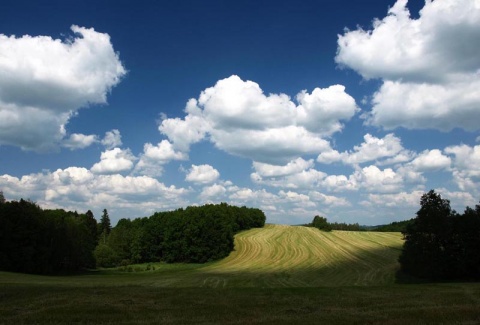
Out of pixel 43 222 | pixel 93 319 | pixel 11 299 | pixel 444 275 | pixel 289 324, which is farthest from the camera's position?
pixel 43 222

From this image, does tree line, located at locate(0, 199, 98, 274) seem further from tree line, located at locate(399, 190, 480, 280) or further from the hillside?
tree line, located at locate(399, 190, 480, 280)

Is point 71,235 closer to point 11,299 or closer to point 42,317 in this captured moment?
point 11,299

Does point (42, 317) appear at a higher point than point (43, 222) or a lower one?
lower

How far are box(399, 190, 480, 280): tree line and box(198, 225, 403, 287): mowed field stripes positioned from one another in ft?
26.5

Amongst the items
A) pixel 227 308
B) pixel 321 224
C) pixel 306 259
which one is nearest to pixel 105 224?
pixel 321 224

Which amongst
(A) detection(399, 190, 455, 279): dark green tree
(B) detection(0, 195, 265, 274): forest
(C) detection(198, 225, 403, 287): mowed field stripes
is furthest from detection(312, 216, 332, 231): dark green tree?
(A) detection(399, 190, 455, 279): dark green tree

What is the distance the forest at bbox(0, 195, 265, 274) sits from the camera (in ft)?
251

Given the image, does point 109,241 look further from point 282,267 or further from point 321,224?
point 321,224

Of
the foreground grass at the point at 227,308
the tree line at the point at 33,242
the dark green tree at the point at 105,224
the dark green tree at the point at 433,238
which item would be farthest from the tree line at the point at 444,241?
the dark green tree at the point at 105,224

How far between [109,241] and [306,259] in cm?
7171

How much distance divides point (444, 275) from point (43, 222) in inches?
3107

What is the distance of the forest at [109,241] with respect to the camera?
76625mm

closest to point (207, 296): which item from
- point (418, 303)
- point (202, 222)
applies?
point (418, 303)

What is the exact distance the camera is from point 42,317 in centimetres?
1948
